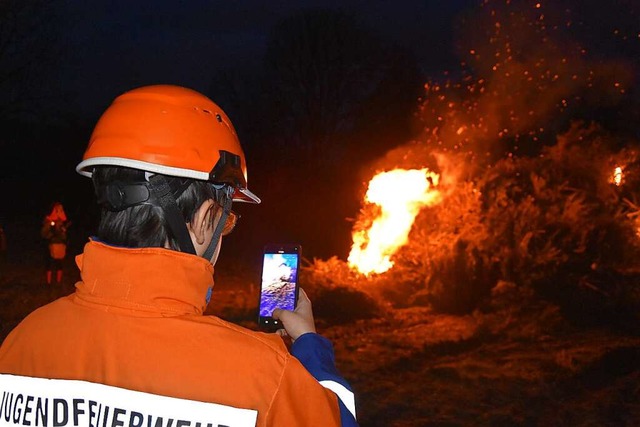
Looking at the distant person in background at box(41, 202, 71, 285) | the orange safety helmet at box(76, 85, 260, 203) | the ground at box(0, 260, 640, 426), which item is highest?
the distant person in background at box(41, 202, 71, 285)

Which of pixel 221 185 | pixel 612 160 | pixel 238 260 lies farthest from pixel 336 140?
pixel 221 185

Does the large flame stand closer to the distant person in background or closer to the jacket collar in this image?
the distant person in background

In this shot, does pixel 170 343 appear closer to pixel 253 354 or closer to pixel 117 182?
pixel 253 354

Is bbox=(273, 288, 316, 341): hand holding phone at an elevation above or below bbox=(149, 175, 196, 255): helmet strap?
below

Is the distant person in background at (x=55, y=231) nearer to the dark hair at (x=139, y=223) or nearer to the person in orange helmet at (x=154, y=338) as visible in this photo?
the person in orange helmet at (x=154, y=338)

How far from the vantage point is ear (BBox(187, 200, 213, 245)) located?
1.79 meters

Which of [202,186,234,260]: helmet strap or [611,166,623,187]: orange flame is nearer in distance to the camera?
[202,186,234,260]: helmet strap

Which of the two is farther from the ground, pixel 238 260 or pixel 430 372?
pixel 238 260

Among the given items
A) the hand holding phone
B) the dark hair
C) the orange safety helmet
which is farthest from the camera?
the hand holding phone

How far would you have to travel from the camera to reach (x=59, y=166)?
31.1 m

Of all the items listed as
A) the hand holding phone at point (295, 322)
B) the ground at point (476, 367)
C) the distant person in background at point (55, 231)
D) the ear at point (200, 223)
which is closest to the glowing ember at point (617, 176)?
the ground at point (476, 367)

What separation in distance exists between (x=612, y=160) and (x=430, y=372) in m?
7.06

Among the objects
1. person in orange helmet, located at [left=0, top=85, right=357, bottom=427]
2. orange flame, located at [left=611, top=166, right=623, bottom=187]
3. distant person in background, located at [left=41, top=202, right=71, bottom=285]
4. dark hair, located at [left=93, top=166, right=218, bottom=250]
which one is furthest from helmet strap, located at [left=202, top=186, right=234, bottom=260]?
orange flame, located at [left=611, top=166, right=623, bottom=187]

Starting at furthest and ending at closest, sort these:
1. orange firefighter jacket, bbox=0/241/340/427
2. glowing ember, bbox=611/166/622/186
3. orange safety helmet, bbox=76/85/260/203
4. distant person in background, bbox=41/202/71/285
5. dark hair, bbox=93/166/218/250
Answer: glowing ember, bbox=611/166/622/186
distant person in background, bbox=41/202/71/285
orange safety helmet, bbox=76/85/260/203
dark hair, bbox=93/166/218/250
orange firefighter jacket, bbox=0/241/340/427
